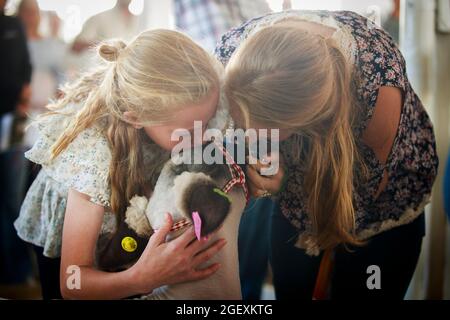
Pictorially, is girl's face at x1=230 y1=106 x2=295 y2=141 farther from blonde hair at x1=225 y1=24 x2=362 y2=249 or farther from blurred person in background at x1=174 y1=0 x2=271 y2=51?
blurred person in background at x1=174 y1=0 x2=271 y2=51

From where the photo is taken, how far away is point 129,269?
1182mm

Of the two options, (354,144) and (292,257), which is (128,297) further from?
(354,144)

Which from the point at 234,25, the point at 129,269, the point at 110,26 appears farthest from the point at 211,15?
the point at 129,269

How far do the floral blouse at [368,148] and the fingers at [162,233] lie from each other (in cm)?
26

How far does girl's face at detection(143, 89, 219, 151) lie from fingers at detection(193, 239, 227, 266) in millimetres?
234

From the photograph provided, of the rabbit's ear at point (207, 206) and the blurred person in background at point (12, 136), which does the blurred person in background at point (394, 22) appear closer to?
the rabbit's ear at point (207, 206)

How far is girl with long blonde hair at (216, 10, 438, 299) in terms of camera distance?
1.12 m

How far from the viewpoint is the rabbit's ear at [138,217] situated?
1.15 meters

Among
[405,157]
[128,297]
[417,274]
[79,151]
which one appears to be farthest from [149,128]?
[417,274]

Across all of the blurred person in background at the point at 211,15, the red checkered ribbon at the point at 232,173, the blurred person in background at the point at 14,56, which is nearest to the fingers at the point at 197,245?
the red checkered ribbon at the point at 232,173

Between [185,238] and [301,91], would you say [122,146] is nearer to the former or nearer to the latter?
[185,238]

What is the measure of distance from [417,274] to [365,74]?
0.56 m

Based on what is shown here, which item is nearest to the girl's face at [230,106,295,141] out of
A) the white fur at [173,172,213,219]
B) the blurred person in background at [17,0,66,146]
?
the white fur at [173,172,213,219]
